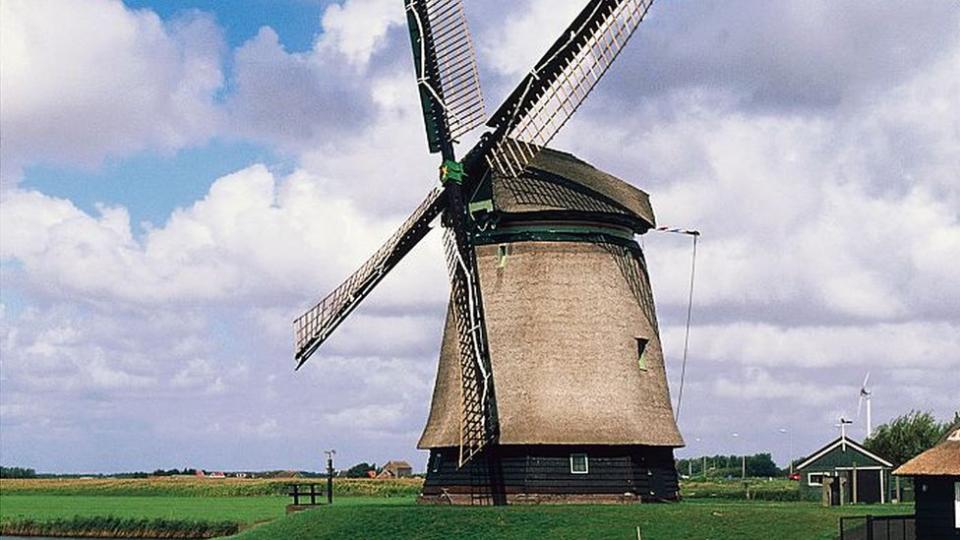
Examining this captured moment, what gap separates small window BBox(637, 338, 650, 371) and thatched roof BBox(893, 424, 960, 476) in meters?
9.15

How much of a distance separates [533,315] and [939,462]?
11.1 metres

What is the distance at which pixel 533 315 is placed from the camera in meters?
36.8

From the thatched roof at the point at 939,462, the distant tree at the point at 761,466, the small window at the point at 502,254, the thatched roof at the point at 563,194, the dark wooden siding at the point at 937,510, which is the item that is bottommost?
the distant tree at the point at 761,466

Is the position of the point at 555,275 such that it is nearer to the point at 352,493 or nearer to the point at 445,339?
the point at 445,339

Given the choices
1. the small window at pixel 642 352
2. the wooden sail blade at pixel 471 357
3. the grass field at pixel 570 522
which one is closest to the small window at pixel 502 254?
the wooden sail blade at pixel 471 357

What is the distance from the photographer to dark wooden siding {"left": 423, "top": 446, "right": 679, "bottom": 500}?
36062 millimetres

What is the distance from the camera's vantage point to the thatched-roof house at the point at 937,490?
29062 mm

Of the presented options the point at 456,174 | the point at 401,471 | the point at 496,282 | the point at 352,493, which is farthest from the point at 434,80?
the point at 401,471

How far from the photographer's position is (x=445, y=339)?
38.7 meters

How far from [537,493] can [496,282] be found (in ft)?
17.7

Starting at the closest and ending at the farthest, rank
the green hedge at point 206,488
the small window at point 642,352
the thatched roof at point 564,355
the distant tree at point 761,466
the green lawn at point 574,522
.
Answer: the green lawn at point 574,522, the thatched roof at point 564,355, the small window at point 642,352, the green hedge at point 206,488, the distant tree at point 761,466

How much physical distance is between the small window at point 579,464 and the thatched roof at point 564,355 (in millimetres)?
602

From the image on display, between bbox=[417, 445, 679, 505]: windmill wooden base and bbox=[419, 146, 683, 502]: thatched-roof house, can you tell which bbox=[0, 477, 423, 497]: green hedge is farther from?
bbox=[417, 445, 679, 505]: windmill wooden base

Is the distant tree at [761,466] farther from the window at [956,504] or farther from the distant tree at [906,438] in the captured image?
the window at [956,504]
